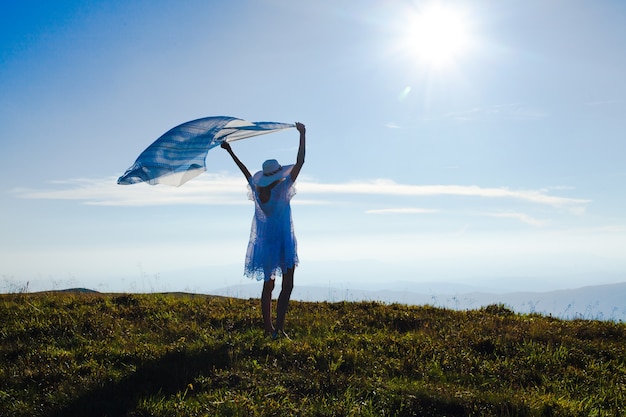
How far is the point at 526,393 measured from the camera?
255 inches

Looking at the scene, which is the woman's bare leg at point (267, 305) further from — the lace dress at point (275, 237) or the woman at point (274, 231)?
the lace dress at point (275, 237)

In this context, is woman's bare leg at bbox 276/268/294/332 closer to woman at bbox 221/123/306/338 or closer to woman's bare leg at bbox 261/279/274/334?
woman at bbox 221/123/306/338

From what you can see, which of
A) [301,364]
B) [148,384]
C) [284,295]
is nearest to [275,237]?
[284,295]

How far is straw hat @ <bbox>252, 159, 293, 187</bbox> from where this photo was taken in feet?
29.5

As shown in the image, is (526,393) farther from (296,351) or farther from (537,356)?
(296,351)

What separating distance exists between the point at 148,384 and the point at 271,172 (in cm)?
421

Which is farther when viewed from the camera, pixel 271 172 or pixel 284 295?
pixel 284 295

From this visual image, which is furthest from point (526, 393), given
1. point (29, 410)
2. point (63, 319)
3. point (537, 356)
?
point (63, 319)

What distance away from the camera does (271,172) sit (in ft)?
29.8

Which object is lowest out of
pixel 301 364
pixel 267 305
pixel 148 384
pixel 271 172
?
pixel 148 384

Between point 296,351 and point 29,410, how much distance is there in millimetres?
3783

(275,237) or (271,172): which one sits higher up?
(271,172)

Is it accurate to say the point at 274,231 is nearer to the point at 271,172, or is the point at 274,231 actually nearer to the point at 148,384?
the point at 271,172

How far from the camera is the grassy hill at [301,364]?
6047 mm
